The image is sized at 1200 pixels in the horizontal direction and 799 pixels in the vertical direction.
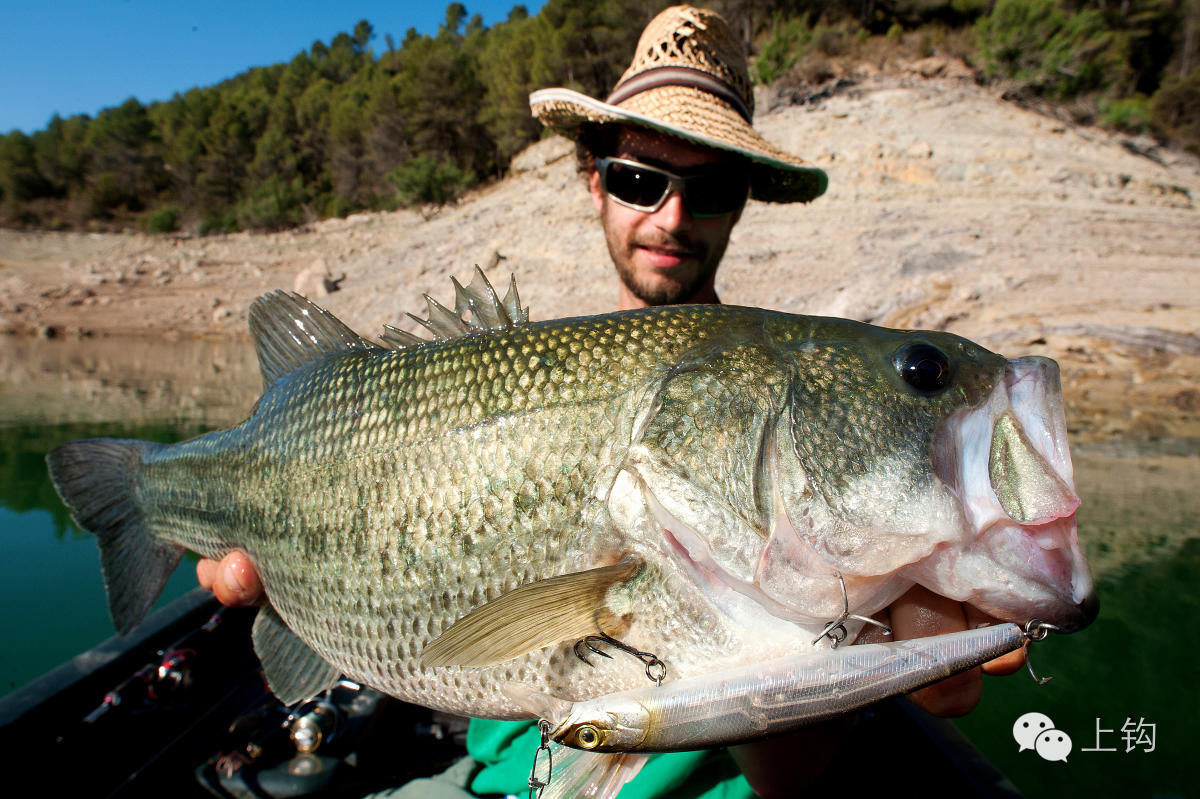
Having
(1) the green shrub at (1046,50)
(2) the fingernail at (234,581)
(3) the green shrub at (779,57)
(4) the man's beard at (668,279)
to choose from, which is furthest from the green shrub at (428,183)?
(2) the fingernail at (234,581)

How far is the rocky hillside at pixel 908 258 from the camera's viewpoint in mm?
8258

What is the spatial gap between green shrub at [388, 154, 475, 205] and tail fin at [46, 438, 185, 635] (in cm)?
2528

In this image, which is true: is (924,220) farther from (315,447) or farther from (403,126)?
(403,126)

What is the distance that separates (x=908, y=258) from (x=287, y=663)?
35.3ft

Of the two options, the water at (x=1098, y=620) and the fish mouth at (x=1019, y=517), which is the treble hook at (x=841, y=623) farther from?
the water at (x=1098, y=620)

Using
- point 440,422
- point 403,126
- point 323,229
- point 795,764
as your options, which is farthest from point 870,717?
point 403,126

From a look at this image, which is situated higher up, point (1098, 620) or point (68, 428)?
point (68, 428)

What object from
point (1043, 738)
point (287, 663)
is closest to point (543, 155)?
point (1043, 738)

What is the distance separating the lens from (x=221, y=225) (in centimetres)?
3278

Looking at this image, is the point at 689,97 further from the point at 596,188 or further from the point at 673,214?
the point at 596,188

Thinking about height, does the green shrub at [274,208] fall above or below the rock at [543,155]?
above

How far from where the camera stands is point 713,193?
2.54 metres

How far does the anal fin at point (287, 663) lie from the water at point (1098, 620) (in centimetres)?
282

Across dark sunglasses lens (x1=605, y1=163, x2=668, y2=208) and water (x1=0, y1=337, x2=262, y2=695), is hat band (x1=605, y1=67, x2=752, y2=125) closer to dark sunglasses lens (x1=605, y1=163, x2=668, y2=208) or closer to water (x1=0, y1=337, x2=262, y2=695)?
dark sunglasses lens (x1=605, y1=163, x2=668, y2=208)
